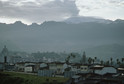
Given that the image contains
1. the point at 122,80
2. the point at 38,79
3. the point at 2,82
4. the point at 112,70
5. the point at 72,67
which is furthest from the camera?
the point at 72,67

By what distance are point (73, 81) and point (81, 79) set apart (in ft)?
9.94

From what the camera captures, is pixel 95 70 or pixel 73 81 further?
pixel 95 70

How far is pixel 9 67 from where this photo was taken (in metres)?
130

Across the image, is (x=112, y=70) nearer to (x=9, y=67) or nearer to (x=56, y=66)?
(x=56, y=66)

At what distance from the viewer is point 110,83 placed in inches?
2488

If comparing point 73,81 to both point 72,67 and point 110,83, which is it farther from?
point 72,67

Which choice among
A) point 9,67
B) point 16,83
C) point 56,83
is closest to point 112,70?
point 56,83

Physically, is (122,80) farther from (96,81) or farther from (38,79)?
(38,79)

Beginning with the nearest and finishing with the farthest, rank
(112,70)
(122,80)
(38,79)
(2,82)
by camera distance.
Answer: (122,80) → (38,79) → (2,82) → (112,70)

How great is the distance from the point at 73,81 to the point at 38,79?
12.4m

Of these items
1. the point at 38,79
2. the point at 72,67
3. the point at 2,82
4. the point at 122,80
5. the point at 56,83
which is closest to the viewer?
the point at 122,80

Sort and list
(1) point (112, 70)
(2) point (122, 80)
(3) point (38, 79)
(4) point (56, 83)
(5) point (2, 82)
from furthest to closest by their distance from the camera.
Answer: (1) point (112, 70) < (5) point (2, 82) < (3) point (38, 79) < (4) point (56, 83) < (2) point (122, 80)

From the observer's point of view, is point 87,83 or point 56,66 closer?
point 87,83

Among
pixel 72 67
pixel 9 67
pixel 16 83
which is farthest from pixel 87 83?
pixel 9 67
